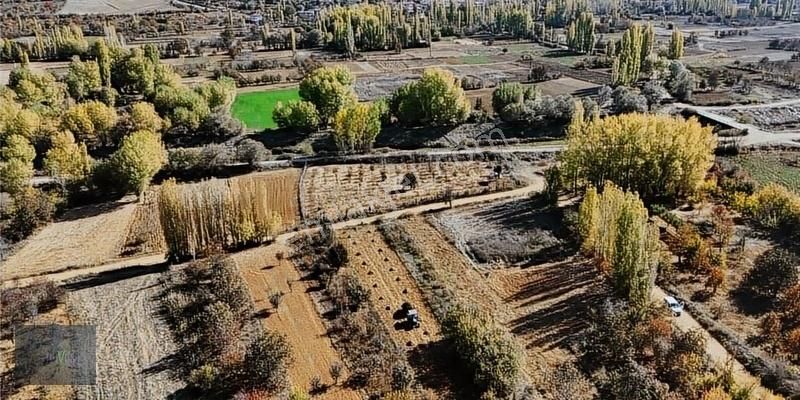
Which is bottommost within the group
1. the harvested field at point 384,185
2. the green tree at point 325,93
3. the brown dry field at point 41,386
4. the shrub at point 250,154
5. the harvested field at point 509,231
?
the brown dry field at point 41,386

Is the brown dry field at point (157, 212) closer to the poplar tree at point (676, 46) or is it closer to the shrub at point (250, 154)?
the shrub at point (250, 154)

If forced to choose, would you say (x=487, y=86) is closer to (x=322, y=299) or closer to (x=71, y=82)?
(x=71, y=82)

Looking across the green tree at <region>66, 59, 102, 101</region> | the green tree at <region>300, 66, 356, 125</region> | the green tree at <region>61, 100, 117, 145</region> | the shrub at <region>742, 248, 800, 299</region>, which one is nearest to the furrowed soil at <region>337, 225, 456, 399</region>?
the shrub at <region>742, 248, 800, 299</region>

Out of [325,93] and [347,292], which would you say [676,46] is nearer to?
[325,93]

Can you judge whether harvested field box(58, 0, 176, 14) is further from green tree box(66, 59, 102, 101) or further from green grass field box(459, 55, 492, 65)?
green grass field box(459, 55, 492, 65)

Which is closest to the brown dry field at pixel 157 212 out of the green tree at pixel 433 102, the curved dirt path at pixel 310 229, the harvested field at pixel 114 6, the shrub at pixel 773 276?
the curved dirt path at pixel 310 229

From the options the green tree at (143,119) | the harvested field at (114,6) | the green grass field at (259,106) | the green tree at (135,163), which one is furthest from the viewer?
the harvested field at (114,6)

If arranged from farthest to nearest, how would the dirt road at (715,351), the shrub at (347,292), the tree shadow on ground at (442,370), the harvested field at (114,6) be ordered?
the harvested field at (114,6)
the shrub at (347,292)
the tree shadow on ground at (442,370)
the dirt road at (715,351)
